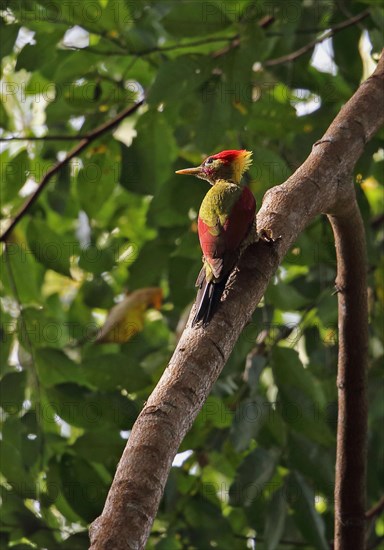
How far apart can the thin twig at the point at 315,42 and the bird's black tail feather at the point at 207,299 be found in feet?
5.83

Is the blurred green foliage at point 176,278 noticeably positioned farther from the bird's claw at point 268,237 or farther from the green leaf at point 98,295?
the bird's claw at point 268,237

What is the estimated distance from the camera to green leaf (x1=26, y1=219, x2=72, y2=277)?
3848 mm

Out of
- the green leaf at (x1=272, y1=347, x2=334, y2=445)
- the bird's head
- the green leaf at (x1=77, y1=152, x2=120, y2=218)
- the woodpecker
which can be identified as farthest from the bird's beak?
the green leaf at (x1=272, y1=347, x2=334, y2=445)

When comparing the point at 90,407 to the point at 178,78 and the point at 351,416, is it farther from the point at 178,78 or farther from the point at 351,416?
the point at 178,78

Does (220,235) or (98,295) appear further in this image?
(98,295)

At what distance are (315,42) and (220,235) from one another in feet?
5.47

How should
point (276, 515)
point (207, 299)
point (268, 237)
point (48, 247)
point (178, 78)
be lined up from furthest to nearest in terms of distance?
point (48, 247) < point (178, 78) < point (276, 515) < point (268, 237) < point (207, 299)

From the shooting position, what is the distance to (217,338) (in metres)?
1.97

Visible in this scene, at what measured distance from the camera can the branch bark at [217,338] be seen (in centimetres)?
150

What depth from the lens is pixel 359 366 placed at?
3.09 m

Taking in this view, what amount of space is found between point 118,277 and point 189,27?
2005 mm

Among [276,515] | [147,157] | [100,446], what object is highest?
[147,157]

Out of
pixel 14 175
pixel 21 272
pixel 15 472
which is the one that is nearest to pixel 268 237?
pixel 15 472

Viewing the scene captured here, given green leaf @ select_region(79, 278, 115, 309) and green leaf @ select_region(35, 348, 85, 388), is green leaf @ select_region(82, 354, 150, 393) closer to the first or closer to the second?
green leaf @ select_region(35, 348, 85, 388)
